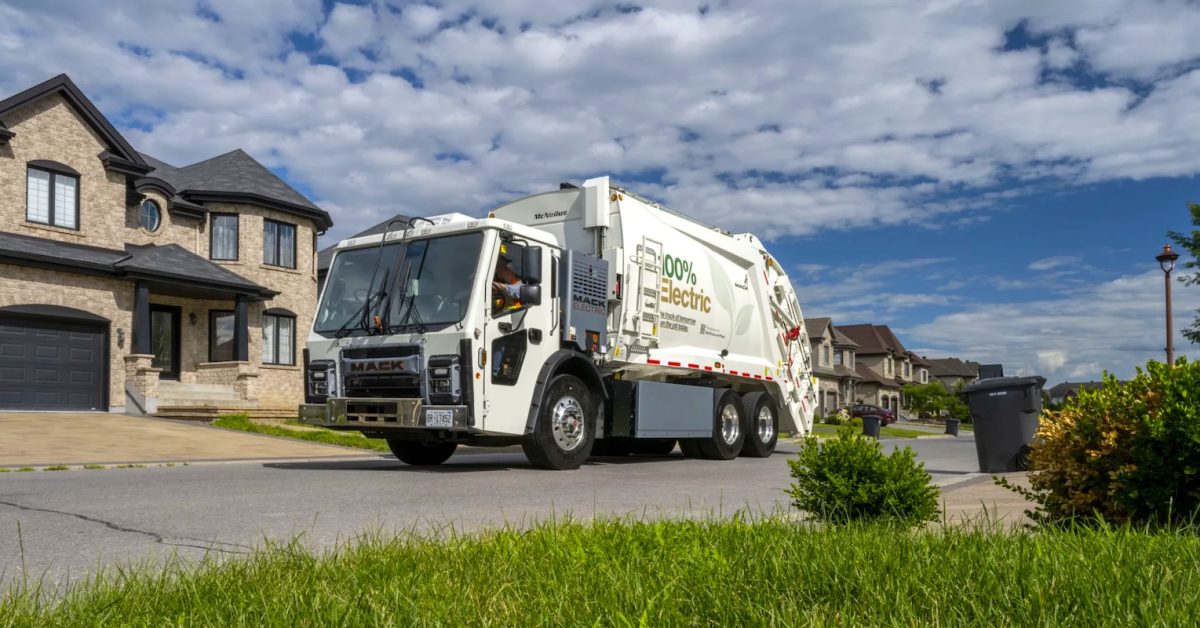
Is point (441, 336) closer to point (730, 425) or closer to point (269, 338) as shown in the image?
point (730, 425)

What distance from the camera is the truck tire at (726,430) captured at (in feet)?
47.8

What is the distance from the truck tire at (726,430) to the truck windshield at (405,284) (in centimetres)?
533

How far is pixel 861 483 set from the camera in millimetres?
5691

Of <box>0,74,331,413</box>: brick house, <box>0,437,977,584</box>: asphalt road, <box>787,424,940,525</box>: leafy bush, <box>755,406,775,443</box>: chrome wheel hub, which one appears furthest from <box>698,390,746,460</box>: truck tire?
<box>0,74,331,413</box>: brick house

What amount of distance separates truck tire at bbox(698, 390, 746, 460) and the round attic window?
19.3 meters

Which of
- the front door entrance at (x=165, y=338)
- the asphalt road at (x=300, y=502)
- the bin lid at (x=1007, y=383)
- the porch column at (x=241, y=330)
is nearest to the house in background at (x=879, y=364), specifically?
the porch column at (x=241, y=330)

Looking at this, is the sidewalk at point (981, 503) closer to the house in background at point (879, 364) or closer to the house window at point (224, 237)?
the house window at point (224, 237)

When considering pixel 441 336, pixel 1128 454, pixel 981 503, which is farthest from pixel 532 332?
pixel 1128 454

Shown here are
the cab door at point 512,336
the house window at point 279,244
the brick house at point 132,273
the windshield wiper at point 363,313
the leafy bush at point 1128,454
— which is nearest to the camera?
the leafy bush at point 1128,454

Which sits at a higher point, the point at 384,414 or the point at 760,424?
the point at 384,414

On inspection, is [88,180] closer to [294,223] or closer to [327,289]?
[294,223]

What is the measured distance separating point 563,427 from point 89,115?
61.4 feet

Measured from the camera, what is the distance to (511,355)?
10.8m

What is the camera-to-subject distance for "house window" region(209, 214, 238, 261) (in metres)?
28.6
